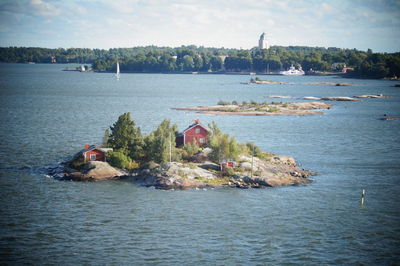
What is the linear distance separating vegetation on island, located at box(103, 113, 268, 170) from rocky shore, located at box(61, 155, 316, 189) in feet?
4.02

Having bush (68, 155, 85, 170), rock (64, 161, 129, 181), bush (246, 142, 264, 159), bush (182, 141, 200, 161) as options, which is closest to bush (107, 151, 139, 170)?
rock (64, 161, 129, 181)

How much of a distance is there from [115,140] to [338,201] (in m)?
25.2

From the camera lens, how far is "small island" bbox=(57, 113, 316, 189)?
4950 centimetres

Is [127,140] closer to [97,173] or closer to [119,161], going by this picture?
[119,161]

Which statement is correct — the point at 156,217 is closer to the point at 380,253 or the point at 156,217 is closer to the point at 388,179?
the point at 380,253

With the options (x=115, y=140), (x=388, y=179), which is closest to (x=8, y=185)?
(x=115, y=140)

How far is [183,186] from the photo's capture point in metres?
48.0

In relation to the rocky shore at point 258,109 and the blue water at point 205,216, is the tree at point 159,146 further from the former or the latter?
the rocky shore at point 258,109

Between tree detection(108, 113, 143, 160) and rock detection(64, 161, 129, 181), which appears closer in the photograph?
rock detection(64, 161, 129, 181)

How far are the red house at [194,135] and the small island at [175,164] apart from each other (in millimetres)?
1080

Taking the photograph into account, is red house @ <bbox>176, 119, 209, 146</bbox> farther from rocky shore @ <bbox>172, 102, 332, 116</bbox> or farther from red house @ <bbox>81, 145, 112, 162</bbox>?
rocky shore @ <bbox>172, 102, 332, 116</bbox>

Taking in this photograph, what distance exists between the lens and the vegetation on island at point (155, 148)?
52.6m

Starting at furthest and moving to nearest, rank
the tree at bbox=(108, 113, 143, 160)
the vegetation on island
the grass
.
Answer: the tree at bbox=(108, 113, 143, 160)
the vegetation on island
the grass

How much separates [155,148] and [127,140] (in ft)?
13.6
